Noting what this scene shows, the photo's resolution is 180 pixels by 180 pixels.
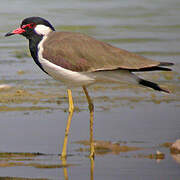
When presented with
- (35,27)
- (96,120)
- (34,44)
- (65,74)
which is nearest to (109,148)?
(65,74)

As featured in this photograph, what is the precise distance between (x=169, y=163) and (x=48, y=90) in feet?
12.0

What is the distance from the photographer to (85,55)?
614 centimetres

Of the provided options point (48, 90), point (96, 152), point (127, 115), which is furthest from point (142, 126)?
point (48, 90)

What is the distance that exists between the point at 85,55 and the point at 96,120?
1.32 m

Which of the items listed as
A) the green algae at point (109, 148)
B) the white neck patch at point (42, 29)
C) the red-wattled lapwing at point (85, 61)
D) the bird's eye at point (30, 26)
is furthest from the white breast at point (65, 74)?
the green algae at point (109, 148)

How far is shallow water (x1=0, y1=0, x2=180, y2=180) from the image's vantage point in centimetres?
557

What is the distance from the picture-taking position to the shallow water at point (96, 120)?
5.57 m

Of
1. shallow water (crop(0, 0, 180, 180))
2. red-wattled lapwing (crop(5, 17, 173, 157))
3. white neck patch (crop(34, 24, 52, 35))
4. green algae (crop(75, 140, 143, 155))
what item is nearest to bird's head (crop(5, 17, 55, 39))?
white neck patch (crop(34, 24, 52, 35))

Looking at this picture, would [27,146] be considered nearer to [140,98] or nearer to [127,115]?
[127,115]

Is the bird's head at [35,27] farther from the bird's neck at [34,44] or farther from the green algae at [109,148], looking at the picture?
the green algae at [109,148]

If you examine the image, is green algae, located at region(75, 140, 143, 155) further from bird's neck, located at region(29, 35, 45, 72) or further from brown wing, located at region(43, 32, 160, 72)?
bird's neck, located at region(29, 35, 45, 72)

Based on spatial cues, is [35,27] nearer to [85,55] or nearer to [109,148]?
[85,55]

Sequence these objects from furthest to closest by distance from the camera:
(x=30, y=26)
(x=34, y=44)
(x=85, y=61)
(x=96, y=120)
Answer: (x=96, y=120)
(x=30, y=26)
(x=34, y=44)
(x=85, y=61)

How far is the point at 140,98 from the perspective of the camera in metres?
8.36
